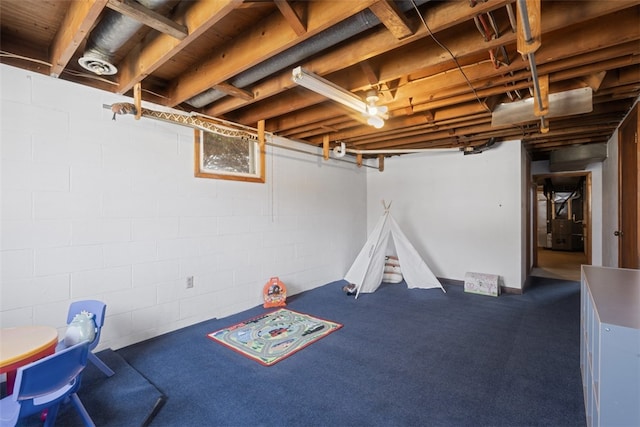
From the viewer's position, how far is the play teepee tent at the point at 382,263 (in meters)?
4.79

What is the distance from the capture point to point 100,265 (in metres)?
2.68

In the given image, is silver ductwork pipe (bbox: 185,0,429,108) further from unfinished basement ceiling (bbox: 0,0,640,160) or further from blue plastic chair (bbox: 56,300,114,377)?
blue plastic chair (bbox: 56,300,114,377)

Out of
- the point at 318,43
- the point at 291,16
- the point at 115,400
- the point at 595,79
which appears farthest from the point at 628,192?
the point at 115,400

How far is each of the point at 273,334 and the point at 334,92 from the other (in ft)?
8.21

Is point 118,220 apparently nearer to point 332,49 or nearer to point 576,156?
point 332,49

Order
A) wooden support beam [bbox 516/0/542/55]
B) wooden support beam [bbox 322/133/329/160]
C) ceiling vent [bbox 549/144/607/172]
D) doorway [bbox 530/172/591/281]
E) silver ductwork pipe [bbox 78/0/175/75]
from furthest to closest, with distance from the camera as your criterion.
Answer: doorway [bbox 530/172/591/281], ceiling vent [bbox 549/144/607/172], wooden support beam [bbox 322/133/329/160], silver ductwork pipe [bbox 78/0/175/75], wooden support beam [bbox 516/0/542/55]

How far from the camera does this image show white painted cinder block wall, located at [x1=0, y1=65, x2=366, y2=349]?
229 centimetres

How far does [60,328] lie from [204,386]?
1380mm

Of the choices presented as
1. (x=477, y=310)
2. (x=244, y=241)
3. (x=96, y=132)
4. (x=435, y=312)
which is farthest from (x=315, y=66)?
(x=477, y=310)

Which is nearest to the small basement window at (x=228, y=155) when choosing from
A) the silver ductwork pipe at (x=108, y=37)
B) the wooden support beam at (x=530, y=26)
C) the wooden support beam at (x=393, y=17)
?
the silver ductwork pipe at (x=108, y=37)

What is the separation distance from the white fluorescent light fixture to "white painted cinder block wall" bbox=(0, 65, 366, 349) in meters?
1.78

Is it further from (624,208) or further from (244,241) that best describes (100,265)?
(624,208)

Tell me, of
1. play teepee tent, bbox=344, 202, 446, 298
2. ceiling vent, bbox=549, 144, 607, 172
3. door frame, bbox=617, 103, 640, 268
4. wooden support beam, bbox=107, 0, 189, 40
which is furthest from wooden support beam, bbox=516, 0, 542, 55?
ceiling vent, bbox=549, 144, 607, 172

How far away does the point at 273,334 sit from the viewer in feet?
10.3
